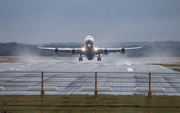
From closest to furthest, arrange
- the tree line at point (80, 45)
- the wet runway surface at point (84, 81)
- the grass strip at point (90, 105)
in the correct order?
the wet runway surface at point (84, 81) → the grass strip at point (90, 105) → the tree line at point (80, 45)

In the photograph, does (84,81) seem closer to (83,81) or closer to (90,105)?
(83,81)

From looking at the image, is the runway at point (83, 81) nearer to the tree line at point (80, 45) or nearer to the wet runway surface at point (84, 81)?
the wet runway surface at point (84, 81)

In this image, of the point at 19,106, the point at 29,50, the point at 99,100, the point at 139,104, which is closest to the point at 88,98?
the point at 99,100

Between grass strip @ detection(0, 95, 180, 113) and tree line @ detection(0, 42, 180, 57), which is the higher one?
tree line @ detection(0, 42, 180, 57)

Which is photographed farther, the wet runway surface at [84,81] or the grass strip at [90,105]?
the grass strip at [90,105]

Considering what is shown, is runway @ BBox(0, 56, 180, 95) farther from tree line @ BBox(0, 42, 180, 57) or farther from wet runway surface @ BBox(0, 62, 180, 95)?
tree line @ BBox(0, 42, 180, 57)

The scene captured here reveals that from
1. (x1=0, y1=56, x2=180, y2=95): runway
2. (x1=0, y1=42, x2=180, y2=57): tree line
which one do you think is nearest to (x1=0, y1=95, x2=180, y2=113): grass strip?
(x1=0, y1=56, x2=180, y2=95): runway

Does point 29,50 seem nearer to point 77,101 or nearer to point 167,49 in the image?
point 167,49

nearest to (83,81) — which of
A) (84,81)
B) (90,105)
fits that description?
(84,81)

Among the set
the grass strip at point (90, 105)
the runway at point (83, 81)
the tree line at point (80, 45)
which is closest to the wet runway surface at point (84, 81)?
the runway at point (83, 81)

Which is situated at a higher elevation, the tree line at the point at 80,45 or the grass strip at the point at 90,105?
the tree line at the point at 80,45

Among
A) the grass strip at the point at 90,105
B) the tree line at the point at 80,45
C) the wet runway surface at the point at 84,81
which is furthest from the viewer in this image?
the tree line at the point at 80,45

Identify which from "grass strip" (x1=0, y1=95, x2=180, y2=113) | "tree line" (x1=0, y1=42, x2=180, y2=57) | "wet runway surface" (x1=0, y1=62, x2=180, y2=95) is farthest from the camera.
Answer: "tree line" (x1=0, y1=42, x2=180, y2=57)

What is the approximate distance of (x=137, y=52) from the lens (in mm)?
97438
